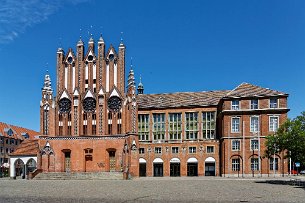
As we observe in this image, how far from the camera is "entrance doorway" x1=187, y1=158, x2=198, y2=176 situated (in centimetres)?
8144

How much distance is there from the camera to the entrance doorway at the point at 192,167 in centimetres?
8144

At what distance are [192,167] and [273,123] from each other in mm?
18543

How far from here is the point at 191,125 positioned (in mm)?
84250

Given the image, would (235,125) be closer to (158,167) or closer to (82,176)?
(158,167)

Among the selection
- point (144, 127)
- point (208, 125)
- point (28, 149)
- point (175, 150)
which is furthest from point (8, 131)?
point (208, 125)

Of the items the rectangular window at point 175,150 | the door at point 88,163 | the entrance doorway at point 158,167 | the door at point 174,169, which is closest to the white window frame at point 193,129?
the rectangular window at point 175,150

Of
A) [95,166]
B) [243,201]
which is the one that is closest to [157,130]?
[95,166]

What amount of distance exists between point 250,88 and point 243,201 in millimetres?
54122

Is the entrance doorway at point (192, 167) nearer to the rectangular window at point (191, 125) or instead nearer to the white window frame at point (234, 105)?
the rectangular window at point (191, 125)

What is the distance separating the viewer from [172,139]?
8475 cm

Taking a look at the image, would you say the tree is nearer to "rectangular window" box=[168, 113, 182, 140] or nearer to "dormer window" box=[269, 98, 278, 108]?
"dormer window" box=[269, 98, 278, 108]

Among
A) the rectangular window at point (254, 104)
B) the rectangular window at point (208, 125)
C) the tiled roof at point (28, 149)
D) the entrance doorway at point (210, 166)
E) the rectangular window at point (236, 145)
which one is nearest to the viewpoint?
the rectangular window at point (254, 104)

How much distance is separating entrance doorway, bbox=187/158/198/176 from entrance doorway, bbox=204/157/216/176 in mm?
2053

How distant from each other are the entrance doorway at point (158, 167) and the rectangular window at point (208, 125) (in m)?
10.6
